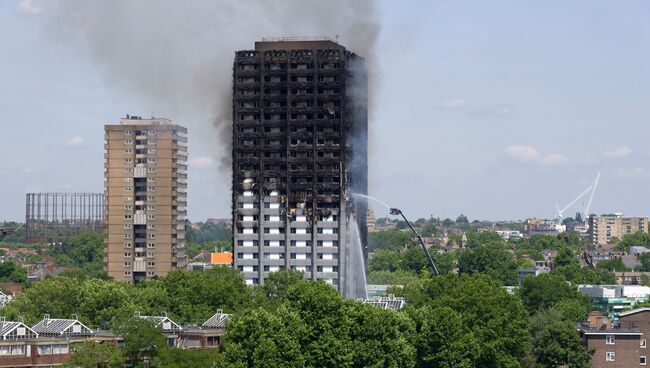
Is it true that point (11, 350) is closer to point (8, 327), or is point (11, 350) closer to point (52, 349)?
point (52, 349)

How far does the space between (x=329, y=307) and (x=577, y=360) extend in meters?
37.8

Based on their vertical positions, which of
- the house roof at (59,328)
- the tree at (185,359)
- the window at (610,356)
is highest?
the house roof at (59,328)

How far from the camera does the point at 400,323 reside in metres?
158

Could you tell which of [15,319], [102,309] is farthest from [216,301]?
[15,319]

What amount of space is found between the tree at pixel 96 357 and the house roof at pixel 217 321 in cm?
2532

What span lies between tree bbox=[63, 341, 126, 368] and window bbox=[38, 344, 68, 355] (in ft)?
8.46

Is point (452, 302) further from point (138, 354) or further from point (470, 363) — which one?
point (138, 354)

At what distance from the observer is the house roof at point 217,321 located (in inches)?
6673

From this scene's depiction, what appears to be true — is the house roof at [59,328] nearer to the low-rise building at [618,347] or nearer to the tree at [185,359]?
the tree at [185,359]

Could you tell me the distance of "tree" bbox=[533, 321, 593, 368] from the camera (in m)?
176

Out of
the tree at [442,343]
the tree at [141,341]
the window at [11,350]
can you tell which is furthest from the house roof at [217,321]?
the window at [11,350]

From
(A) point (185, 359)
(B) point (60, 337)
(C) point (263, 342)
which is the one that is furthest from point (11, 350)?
(C) point (263, 342)

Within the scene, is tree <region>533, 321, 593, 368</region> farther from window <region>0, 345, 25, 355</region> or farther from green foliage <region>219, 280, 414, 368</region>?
window <region>0, 345, 25, 355</region>

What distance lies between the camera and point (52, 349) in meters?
146
